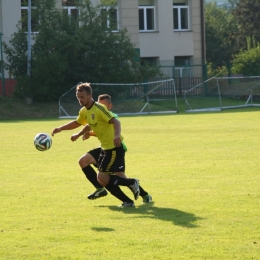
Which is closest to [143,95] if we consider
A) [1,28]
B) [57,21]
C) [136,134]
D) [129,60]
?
[129,60]

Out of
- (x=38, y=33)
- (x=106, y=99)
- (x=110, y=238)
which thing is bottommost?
(x=110, y=238)

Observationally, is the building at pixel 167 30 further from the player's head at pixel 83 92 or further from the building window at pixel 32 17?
the player's head at pixel 83 92

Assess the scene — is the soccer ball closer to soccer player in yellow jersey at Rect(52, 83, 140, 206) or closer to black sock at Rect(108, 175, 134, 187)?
soccer player in yellow jersey at Rect(52, 83, 140, 206)

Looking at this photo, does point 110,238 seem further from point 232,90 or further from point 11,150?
point 232,90

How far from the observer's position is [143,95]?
1475 inches

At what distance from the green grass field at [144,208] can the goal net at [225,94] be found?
20.6 meters

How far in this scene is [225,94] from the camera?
40.3m

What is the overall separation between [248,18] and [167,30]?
2715 cm

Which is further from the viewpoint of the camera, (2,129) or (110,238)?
(2,129)

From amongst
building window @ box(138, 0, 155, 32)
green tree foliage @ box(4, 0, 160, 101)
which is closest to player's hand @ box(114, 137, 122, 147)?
green tree foliage @ box(4, 0, 160, 101)

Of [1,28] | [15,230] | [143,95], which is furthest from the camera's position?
[1,28]

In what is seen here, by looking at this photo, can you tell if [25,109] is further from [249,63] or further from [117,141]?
[117,141]

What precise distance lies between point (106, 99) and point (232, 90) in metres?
31.0

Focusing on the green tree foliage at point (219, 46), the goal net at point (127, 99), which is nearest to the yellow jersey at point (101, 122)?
the goal net at point (127, 99)
